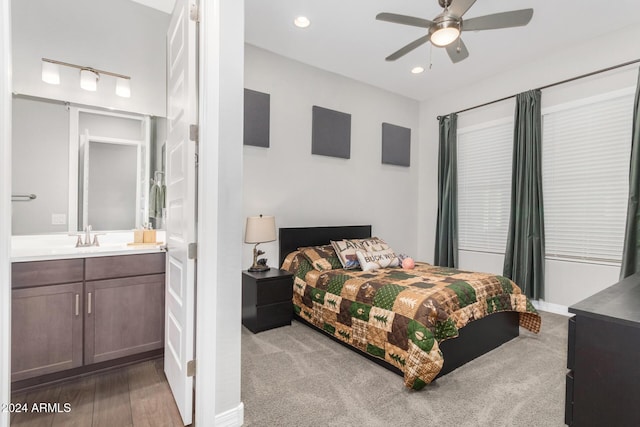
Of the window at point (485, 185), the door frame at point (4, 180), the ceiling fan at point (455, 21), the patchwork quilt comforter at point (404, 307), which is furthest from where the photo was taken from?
the window at point (485, 185)

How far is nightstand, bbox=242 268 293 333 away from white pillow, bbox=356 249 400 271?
0.78 m

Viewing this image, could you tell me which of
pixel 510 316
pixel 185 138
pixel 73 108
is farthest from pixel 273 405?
pixel 73 108

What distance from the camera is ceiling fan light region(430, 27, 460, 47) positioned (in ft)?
7.51

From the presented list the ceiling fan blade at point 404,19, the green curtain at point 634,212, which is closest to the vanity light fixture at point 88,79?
the ceiling fan blade at point 404,19

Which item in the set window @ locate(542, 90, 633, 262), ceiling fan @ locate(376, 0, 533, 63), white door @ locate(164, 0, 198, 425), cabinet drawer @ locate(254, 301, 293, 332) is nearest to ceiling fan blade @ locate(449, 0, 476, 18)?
ceiling fan @ locate(376, 0, 533, 63)

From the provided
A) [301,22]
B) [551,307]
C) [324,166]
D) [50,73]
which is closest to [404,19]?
[301,22]

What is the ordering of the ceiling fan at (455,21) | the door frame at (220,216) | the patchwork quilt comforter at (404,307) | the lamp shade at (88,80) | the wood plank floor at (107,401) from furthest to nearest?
the lamp shade at (88,80), the ceiling fan at (455,21), the patchwork quilt comforter at (404,307), the wood plank floor at (107,401), the door frame at (220,216)

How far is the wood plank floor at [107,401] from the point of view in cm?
173

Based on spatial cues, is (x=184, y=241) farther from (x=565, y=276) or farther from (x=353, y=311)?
(x=565, y=276)

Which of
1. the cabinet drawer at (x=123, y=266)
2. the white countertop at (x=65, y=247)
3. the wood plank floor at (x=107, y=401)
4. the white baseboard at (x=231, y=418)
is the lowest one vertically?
the wood plank floor at (x=107, y=401)

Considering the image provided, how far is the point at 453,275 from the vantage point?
2941 millimetres

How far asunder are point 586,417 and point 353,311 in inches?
65.4

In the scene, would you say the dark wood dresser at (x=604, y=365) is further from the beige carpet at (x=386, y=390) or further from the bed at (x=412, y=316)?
the bed at (x=412, y=316)

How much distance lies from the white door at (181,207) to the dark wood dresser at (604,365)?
5.45ft
